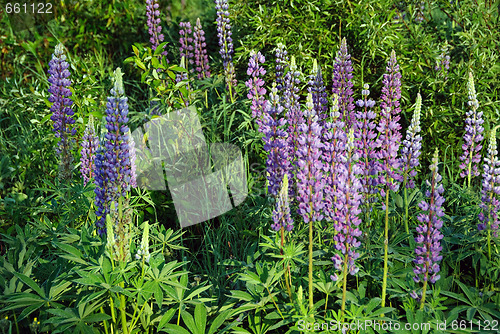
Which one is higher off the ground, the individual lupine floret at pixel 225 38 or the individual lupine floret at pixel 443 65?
the individual lupine floret at pixel 225 38

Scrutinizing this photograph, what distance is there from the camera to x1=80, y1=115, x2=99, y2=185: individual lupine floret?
281 cm

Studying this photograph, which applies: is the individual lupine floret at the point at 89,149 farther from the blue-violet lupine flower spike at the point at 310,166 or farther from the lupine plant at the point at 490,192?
the lupine plant at the point at 490,192

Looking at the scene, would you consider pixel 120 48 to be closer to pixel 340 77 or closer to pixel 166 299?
pixel 340 77

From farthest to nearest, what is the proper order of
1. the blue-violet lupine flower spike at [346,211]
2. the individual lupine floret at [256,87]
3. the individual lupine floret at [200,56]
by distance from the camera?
1. the individual lupine floret at [200,56]
2. the individual lupine floret at [256,87]
3. the blue-violet lupine flower spike at [346,211]

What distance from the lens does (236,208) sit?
11.8ft

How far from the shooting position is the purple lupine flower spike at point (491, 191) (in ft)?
7.69

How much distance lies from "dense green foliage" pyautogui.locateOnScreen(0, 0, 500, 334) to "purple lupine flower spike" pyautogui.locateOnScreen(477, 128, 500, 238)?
0.10 meters

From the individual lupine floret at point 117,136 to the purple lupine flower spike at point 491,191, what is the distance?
1.81 meters

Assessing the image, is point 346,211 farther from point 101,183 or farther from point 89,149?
point 89,149

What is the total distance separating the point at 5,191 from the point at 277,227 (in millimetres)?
2921

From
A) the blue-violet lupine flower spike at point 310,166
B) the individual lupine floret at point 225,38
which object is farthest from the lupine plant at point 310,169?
the individual lupine floret at point 225,38

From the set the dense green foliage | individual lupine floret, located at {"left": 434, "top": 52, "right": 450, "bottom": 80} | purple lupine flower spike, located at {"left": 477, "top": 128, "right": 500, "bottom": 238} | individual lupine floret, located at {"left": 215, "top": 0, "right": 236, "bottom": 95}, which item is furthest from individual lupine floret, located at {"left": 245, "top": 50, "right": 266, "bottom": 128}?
individual lupine floret, located at {"left": 434, "top": 52, "right": 450, "bottom": 80}

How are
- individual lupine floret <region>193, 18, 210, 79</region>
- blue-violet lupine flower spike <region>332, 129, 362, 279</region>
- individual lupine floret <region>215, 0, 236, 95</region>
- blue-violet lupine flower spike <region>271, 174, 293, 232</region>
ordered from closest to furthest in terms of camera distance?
blue-violet lupine flower spike <region>332, 129, 362, 279</region> < blue-violet lupine flower spike <region>271, 174, 293, 232</region> < individual lupine floret <region>215, 0, 236, 95</region> < individual lupine floret <region>193, 18, 210, 79</region>

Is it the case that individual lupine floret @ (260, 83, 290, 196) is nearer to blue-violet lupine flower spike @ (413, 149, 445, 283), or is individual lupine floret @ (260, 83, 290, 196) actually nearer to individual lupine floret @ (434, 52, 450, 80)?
blue-violet lupine flower spike @ (413, 149, 445, 283)
